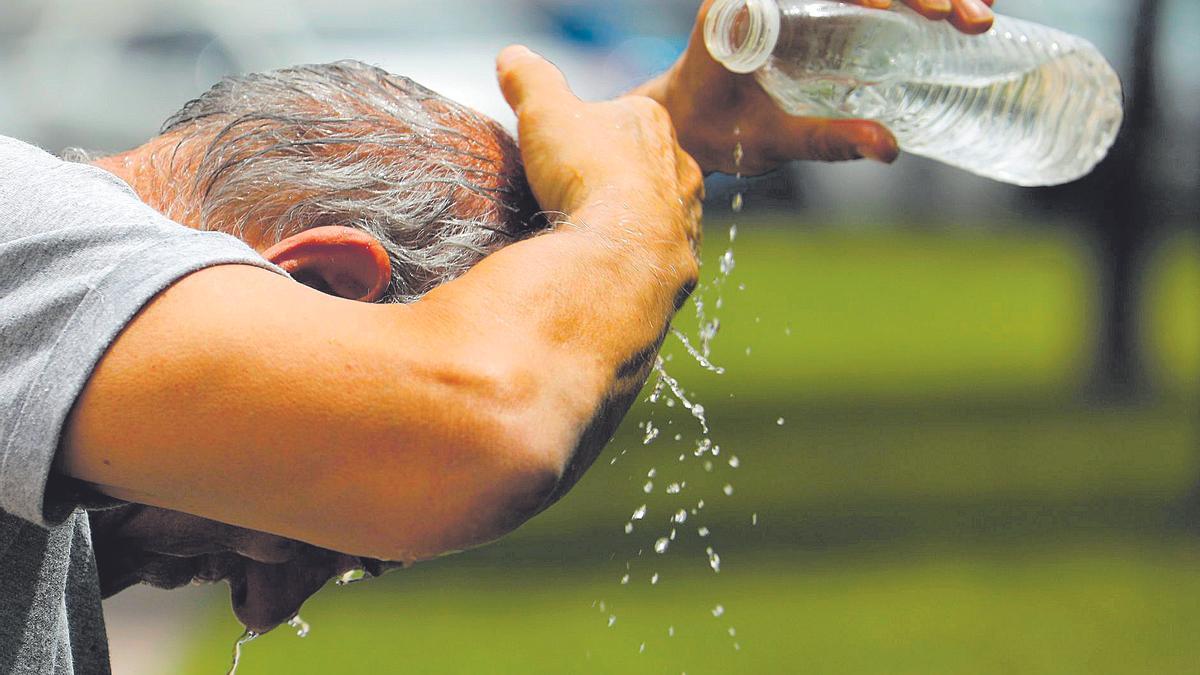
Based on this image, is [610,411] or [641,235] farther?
[641,235]

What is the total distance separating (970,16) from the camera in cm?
204

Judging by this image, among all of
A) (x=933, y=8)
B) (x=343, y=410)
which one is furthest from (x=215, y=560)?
(x=933, y=8)

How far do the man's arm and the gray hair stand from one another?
0.22 metres

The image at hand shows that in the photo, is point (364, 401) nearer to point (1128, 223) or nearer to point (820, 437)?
point (820, 437)

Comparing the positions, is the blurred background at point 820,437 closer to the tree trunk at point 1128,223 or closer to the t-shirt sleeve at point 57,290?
the tree trunk at point 1128,223

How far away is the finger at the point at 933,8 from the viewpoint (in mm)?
2037

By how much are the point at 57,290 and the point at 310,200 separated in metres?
0.46

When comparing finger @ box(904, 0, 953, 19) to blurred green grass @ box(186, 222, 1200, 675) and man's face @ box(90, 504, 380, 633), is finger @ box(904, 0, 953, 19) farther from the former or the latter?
blurred green grass @ box(186, 222, 1200, 675)

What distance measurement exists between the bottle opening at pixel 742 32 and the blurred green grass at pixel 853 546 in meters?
3.08

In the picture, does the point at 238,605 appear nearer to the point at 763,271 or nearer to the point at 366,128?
the point at 366,128

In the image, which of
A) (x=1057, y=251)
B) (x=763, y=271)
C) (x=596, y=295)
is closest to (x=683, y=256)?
(x=596, y=295)

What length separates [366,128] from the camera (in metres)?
1.77

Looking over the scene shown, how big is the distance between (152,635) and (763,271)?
9.73 m

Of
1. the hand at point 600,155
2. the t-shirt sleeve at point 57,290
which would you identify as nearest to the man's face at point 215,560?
the t-shirt sleeve at point 57,290
